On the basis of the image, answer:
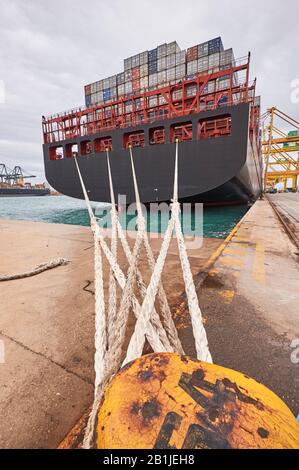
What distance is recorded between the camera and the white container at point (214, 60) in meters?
19.9

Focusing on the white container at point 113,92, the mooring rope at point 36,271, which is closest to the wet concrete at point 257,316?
the mooring rope at point 36,271

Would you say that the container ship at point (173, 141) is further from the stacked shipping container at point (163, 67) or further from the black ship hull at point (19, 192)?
the black ship hull at point (19, 192)

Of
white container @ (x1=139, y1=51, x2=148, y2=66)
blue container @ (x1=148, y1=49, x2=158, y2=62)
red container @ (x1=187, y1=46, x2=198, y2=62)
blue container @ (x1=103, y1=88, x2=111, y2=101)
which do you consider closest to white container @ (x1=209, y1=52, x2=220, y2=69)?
red container @ (x1=187, y1=46, x2=198, y2=62)

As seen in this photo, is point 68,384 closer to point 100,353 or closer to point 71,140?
point 100,353

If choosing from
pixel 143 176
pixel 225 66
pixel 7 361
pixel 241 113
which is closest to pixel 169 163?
pixel 143 176

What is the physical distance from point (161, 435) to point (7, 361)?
1.63 m

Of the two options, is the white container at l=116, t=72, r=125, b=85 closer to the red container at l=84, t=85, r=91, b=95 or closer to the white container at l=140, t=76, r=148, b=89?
the white container at l=140, t=76, r=148, b=89

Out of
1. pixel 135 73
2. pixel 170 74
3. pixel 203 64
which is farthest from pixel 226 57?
pixel 135 73

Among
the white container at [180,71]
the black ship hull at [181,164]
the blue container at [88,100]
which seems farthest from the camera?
the blue container at [88,100]

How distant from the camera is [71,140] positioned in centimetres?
1585

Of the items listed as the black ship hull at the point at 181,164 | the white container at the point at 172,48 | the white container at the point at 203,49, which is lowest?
the black ship hull at the point at 181,164

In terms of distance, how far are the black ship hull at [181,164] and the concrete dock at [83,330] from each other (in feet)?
27.4

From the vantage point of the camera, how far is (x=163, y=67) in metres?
22.1

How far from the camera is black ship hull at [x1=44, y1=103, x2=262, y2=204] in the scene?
430 inches
